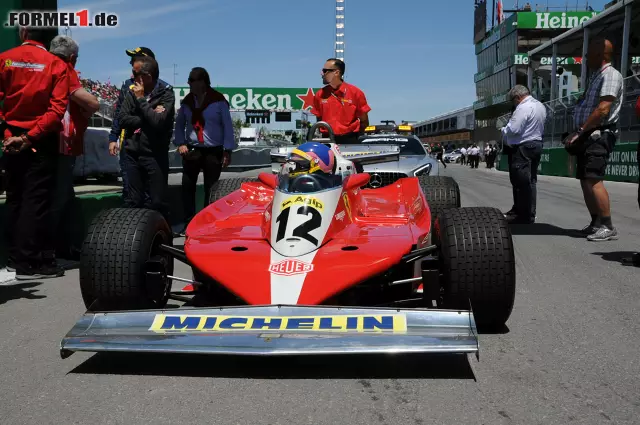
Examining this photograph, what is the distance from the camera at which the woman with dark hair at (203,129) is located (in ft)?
24.2

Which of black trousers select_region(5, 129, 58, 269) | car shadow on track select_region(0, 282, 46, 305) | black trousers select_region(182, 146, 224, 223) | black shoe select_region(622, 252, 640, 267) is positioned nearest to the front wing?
car shadow on track select_region(0, 282, 46, 305)

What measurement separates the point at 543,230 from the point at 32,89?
6000mm

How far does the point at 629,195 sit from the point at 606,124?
860 cm

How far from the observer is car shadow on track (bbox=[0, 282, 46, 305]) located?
16.3 ft

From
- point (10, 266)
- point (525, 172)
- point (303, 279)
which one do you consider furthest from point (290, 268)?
point (525, 172)

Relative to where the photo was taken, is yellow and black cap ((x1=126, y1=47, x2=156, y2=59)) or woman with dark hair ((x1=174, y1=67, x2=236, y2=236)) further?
woman with dark hair ((x1=174, y1=67, x2=236, y2=236))

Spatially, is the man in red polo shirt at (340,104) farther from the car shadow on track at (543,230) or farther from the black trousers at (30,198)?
the black trousers at (30,198)

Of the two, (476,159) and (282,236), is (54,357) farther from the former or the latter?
(476,159)

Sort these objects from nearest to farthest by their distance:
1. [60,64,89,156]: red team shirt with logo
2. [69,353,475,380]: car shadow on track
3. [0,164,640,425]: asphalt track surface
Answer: [0,164,640,425]: asphalt track surface < [69,353,475,380]: car shadow on track < [60,64,89,156]: red team shirt with logo

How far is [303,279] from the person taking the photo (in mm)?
3473

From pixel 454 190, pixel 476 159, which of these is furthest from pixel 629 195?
pixel 476 159

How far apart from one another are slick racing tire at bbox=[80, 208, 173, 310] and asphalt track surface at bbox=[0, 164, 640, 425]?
1.21 ft

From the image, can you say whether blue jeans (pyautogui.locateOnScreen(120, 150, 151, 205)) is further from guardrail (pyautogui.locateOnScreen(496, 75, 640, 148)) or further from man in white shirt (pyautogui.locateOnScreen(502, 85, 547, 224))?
guardrail (pyautogui.locateOnScreen(496, 75, 640, 148))

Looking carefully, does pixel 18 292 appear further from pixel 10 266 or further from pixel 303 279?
pixel 303 279
